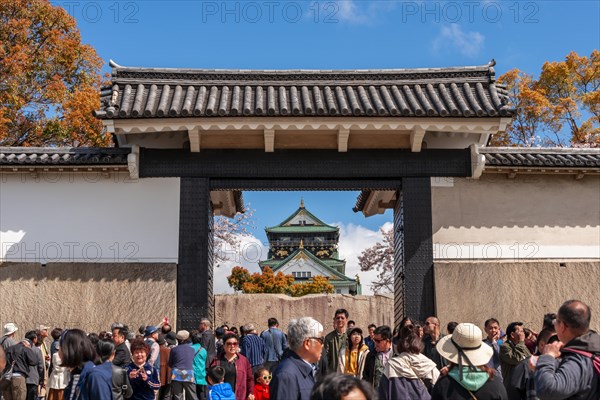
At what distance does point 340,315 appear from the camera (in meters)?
10.3

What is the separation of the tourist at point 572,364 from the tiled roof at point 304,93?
7.91m

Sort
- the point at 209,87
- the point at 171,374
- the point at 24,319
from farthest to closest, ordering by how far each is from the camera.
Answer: the point at 209,87 < the point at 24,319 < the point at 171,374

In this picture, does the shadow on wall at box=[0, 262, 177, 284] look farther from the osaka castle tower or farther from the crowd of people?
the osaka castle tower

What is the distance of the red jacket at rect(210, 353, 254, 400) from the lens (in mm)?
8680

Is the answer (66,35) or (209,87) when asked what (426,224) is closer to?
(209,87)

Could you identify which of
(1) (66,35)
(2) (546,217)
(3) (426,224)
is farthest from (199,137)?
(1) (66,35)

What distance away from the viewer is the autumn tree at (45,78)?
28203 millimetres

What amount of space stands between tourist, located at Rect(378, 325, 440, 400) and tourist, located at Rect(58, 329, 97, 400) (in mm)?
2417

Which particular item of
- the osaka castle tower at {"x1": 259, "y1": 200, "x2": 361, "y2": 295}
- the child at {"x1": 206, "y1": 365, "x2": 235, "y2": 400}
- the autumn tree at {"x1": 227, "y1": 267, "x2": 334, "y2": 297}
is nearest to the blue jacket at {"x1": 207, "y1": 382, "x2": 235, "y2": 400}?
the child at {"x1": 206, "y1": 365, "x2": 235, "y2": 400}

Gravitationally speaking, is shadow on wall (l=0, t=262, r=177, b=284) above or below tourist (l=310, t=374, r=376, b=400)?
above

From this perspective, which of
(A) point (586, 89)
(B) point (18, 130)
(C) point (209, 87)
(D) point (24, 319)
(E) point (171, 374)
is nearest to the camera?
(E) point (171, 374)

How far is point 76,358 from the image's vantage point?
5938mm

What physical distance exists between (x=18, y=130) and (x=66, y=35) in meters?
4.78

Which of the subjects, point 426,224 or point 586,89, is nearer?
point 426,224
